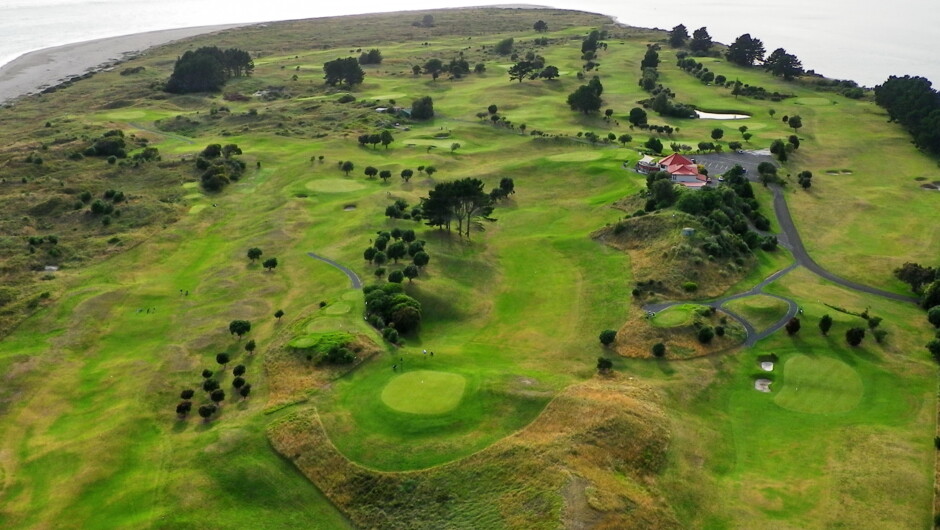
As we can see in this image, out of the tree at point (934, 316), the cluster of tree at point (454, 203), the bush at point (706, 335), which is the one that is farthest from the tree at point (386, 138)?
the tree at point (934, 316)

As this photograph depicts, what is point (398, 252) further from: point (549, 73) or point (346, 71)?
point (346, 71)

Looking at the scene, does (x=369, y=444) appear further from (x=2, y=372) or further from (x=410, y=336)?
(x=2, y=372)

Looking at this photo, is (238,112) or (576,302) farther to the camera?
(238,112)

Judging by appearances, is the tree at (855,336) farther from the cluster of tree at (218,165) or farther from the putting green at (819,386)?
the cluster of tree at (218,165)

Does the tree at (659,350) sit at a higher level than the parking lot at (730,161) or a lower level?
lower

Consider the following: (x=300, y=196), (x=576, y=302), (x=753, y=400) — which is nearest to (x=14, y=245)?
(x=300, y=196)

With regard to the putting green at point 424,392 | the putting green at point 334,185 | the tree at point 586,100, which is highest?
the tree at point 586,100

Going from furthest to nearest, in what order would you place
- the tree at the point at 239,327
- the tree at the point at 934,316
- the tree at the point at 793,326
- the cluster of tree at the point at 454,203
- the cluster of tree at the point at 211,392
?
the cluster of tree at the point at 454,203 < the tree at the point at 934,316 < the tree at the point at 239,327 < the tree at the point at 793,326 < the cluster of tree at the point at 211,392
